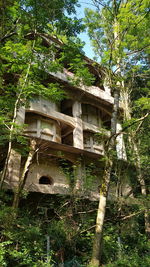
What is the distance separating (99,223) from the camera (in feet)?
Result: 23.7

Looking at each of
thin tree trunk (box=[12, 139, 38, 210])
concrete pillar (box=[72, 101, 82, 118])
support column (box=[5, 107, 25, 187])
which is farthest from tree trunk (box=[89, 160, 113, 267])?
concrete pillar (box=[72, 101, 82, 118])

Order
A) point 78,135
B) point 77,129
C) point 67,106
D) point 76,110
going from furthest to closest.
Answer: point 67,106 → point 76,110 → point 77,129 → point 78,135

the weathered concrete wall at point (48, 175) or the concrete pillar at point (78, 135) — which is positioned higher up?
the concrete pillar at point (78, 135)

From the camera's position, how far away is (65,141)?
18281 mm

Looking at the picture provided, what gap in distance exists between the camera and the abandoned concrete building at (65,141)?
1122 centimetres

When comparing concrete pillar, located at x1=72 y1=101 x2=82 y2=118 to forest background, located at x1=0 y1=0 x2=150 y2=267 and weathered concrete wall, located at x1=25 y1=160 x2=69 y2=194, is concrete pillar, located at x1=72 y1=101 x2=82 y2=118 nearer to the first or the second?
weathered concrete wall, located at x1=25 y1=160 x2=69 y2=194

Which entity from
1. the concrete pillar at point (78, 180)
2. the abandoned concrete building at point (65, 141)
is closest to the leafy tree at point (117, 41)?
the abandoned concrete building at point (65, 141)

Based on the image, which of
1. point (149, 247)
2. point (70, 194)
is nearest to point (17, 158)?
point (70, 194)

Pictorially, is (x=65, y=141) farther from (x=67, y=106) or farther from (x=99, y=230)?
(x=99, y=230)

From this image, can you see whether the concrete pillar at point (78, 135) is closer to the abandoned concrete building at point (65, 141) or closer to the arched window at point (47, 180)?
the abandoned concrete building at point (65, 141)

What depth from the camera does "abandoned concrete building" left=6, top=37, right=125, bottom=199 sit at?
11.2 meters

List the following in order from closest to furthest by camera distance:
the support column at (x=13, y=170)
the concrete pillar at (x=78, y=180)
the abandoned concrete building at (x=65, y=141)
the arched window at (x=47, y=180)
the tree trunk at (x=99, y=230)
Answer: the tree trunk at (x=99, y=230)
the concrete pillar at (x=78, y=180)
the support column at (x=13, y=170)
the abandoned concrete building at (x=65, y=141)
the arched window at (x=47, y=180)

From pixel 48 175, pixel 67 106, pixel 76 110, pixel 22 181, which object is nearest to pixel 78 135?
pixel 76 110

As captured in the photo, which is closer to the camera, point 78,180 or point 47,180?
point 78,180
